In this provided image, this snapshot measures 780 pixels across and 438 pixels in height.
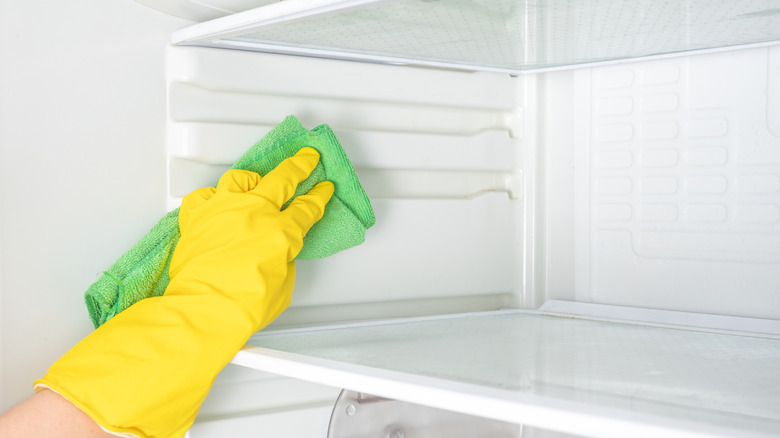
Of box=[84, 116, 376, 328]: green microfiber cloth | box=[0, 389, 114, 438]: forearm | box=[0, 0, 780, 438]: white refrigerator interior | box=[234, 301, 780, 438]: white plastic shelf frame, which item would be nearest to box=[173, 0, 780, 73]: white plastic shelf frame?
box=[0, 0, 780, 438]: white refrigerator interior

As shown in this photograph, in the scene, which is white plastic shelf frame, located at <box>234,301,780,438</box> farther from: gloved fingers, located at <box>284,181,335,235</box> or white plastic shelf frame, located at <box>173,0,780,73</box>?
white plastic shelf frame, located at <box>173,0,780,73</box>

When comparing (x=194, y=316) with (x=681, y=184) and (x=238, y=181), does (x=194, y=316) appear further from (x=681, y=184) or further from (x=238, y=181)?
(x=681, y=184)

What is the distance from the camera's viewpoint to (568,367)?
33.5 inches

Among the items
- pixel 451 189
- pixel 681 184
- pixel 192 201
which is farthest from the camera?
pixel 451 189

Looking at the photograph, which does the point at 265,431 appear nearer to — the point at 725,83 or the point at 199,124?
the point at 199,124

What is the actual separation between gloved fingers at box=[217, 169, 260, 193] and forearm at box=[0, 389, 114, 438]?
0.37 m

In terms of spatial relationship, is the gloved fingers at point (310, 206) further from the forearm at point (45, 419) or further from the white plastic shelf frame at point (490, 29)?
the forearm at point (45, 419)

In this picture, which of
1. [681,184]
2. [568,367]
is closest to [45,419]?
[568,367]

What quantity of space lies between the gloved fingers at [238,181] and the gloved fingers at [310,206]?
0.07m

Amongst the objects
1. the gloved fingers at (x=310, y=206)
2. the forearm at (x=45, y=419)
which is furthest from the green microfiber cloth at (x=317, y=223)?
Result: the forearm at (x=45, y=419)

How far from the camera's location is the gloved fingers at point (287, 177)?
1.04 metres

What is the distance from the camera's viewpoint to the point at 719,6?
35.8 inches

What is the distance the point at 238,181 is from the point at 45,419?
0.42 metres

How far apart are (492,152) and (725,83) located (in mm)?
455
